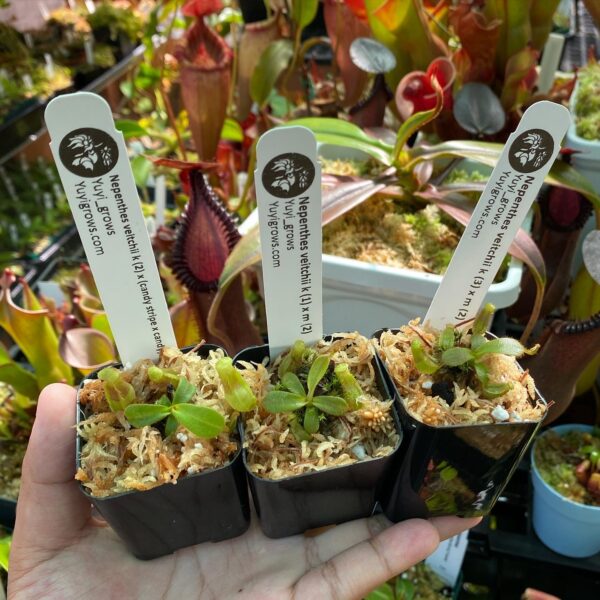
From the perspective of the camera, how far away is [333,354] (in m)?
0.61

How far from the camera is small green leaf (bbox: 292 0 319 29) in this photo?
1080 millimetres

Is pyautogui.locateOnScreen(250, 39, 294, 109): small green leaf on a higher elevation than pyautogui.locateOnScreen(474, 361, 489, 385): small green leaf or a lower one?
higher

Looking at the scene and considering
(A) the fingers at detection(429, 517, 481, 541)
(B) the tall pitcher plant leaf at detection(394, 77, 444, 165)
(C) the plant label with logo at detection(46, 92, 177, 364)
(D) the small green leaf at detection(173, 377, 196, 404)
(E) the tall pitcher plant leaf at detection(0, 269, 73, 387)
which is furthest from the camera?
(E) the tall pitcher plant leaf at detection(0, 269, 73, 387)

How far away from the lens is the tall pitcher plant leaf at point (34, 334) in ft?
2.85

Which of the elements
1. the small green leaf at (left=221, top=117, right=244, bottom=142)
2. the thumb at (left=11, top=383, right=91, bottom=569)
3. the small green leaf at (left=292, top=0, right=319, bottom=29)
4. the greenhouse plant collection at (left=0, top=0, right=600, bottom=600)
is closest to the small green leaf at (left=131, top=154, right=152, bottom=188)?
the greenhouse plant collection at (left=0, top=0, right=600, bottom=600)

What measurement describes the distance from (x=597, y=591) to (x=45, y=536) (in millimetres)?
909

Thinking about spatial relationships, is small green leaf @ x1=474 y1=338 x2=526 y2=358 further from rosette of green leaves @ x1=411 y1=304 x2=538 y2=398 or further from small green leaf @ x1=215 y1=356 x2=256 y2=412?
small green leaf @ x1=215 y1=356 x2=256 y2=412

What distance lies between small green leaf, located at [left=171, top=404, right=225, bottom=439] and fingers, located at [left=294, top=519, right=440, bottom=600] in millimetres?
224

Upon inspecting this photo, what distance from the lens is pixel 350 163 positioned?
106cm

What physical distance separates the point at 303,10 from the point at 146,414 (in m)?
0.91

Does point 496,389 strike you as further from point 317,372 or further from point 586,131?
point 586,131

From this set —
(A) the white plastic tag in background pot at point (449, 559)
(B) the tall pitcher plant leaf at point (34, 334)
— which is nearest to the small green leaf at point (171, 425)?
(B) the tall pitcher plant leaf at point (34, 334)

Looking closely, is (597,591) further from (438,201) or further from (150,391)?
A: (150,391)

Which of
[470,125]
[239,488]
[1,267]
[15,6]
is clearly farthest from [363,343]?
[15,6]
